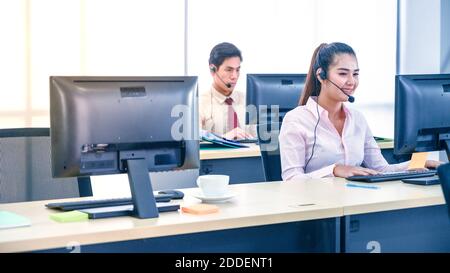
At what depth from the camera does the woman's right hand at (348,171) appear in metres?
3.01

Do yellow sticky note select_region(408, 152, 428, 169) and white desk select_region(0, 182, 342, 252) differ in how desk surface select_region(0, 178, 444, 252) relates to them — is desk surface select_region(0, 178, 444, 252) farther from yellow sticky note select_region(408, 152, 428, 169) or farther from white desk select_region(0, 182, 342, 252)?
yellow sticky note select_region(408, 152, 428, 169)

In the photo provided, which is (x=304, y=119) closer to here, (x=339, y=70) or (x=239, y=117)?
(x=339, y=70)

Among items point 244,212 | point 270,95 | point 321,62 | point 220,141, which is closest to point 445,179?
point 244,212

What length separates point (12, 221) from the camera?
6.79ft

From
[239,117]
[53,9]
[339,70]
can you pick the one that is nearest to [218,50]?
[239,117]

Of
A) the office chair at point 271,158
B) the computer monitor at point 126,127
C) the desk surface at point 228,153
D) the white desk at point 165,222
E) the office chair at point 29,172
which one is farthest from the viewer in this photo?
the desk surface at point 228,153

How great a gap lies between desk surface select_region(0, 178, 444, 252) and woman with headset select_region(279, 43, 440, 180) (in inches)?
10.1

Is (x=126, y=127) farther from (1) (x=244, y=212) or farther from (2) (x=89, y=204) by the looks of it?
(1) (x=244, y=212)

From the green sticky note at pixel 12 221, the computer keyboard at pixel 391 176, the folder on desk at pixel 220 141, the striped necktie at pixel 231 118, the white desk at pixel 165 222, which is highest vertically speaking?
the striped necktie at pixel 231 118

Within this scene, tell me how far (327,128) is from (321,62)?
11.6 inches

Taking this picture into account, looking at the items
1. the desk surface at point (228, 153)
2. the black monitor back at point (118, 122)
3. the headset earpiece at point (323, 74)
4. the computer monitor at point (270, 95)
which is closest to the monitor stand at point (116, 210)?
the black monitor back at point (118, 122)

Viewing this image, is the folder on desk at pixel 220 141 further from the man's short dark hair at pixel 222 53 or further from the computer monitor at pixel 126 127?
the computer monitor at pixel 126 127

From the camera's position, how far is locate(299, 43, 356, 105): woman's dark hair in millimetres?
3229

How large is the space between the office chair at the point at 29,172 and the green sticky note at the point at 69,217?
1.84ft
